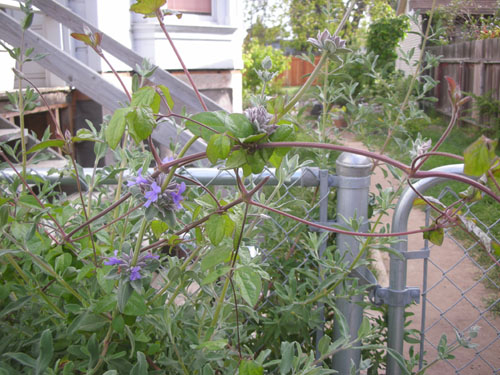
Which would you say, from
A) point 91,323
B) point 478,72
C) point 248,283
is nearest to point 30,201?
point 91,323

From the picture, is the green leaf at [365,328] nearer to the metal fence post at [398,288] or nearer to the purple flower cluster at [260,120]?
the metal fence post at [398,288]

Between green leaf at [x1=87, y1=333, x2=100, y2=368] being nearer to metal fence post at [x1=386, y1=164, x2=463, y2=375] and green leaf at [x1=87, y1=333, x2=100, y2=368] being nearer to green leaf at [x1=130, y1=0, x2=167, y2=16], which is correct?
green leaf at [x1=130, y1=0, x2=167, y2=16]

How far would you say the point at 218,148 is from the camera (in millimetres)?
702

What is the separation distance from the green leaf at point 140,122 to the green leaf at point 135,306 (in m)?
0.37

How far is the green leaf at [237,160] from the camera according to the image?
73cm

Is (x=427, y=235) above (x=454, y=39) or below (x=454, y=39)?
below

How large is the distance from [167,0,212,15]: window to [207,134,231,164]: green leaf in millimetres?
5327

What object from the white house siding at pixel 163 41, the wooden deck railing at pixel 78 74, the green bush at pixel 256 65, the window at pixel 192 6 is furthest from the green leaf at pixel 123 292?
the green bush at pixel 256 65

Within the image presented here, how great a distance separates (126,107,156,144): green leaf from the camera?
0.72m

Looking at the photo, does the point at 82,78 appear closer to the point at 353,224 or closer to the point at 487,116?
the point at 353,224

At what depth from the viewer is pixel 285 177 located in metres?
1.33

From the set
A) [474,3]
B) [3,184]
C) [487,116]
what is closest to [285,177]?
[3,184]

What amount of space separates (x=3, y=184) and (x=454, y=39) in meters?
16.6

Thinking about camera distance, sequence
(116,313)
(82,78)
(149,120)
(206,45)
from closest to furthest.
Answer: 1. (149,120)
2. (116,313)
3. (82,78)
4. (206,45)
